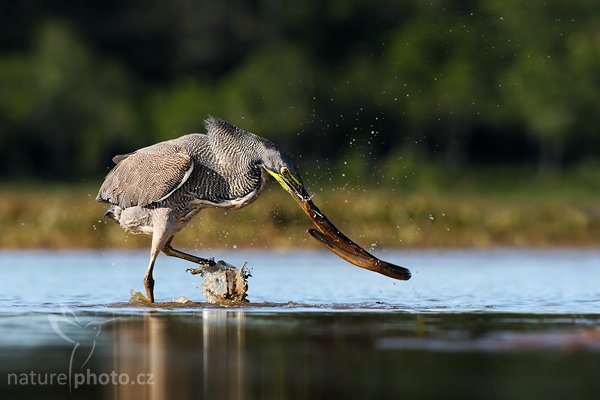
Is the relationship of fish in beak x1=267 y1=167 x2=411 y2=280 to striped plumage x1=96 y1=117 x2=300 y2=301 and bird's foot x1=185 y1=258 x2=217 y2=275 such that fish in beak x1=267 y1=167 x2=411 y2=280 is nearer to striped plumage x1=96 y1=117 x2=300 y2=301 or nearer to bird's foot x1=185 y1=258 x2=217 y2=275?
striped plumage x1=96 y1=117 x2=300 y2=301

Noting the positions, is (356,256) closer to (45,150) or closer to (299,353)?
(299,353)

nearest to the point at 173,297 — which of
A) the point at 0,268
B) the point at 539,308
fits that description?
the point at 539,308

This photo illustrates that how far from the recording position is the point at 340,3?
6050 centimetres

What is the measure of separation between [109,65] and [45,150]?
380 centimetres

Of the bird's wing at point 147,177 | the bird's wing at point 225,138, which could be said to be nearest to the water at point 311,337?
the bird's wing at point 147,177

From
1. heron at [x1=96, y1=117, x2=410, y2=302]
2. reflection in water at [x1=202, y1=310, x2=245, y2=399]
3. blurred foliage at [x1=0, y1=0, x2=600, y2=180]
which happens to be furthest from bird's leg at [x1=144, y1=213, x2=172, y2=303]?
blurred foliage at [x1=0, y1=0, x2=600, y2=180]

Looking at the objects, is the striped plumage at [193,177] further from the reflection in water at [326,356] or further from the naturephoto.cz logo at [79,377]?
the naturephoto.cz logo at [79,377]

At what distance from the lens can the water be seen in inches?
380

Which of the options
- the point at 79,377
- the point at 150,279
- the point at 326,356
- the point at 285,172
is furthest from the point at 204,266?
the point at 79,377

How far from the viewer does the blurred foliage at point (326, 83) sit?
53.7 metres

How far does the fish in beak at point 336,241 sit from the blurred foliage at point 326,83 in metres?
35.0

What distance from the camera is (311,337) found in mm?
11836

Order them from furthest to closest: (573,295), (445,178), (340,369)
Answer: (445,178), (573,295), (340,369)

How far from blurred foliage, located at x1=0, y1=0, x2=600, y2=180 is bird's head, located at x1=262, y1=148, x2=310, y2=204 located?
34.9 m
